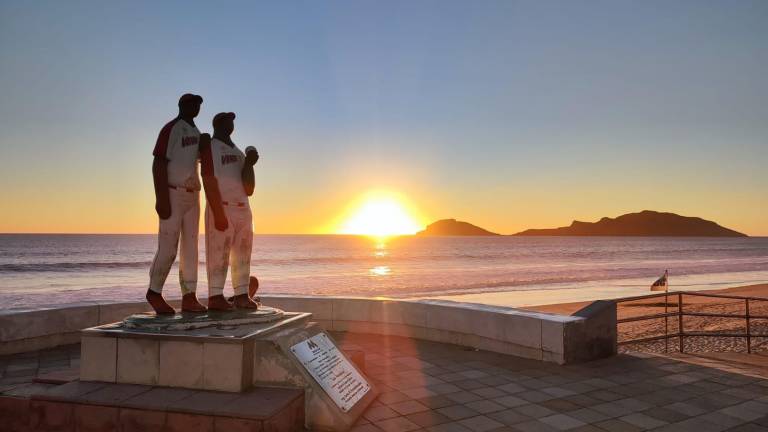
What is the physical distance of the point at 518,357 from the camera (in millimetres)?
7270

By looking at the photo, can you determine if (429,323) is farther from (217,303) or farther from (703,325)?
(703,325)

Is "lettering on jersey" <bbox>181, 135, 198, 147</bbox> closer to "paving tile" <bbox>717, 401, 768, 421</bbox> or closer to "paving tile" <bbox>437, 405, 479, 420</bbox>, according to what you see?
"paving tile" <bbox>437, 405, 479, 420</bbox>

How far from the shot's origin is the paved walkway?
15.8 feet

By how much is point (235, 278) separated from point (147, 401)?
1.67m

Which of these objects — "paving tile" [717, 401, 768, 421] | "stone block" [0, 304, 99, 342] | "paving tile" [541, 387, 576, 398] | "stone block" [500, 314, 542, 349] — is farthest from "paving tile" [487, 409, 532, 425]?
"stone block" [0, 304, 99, 342]

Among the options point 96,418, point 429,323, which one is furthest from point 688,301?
point 96,418

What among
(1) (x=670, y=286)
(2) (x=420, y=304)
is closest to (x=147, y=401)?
(2) (x=420, y=304)

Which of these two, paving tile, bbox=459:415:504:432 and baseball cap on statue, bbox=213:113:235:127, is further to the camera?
baseball cap on statue, bbox=213:113:235:127

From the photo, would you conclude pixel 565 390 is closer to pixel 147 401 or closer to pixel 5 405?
pixel 147 401

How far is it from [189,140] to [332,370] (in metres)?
2.85

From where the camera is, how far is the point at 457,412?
5.07 m

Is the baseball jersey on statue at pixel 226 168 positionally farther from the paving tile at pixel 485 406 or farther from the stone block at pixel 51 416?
the paving tile at pixel 485 406

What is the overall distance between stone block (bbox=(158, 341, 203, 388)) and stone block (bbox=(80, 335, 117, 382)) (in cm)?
53

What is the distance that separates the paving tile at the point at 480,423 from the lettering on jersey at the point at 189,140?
392 cm
